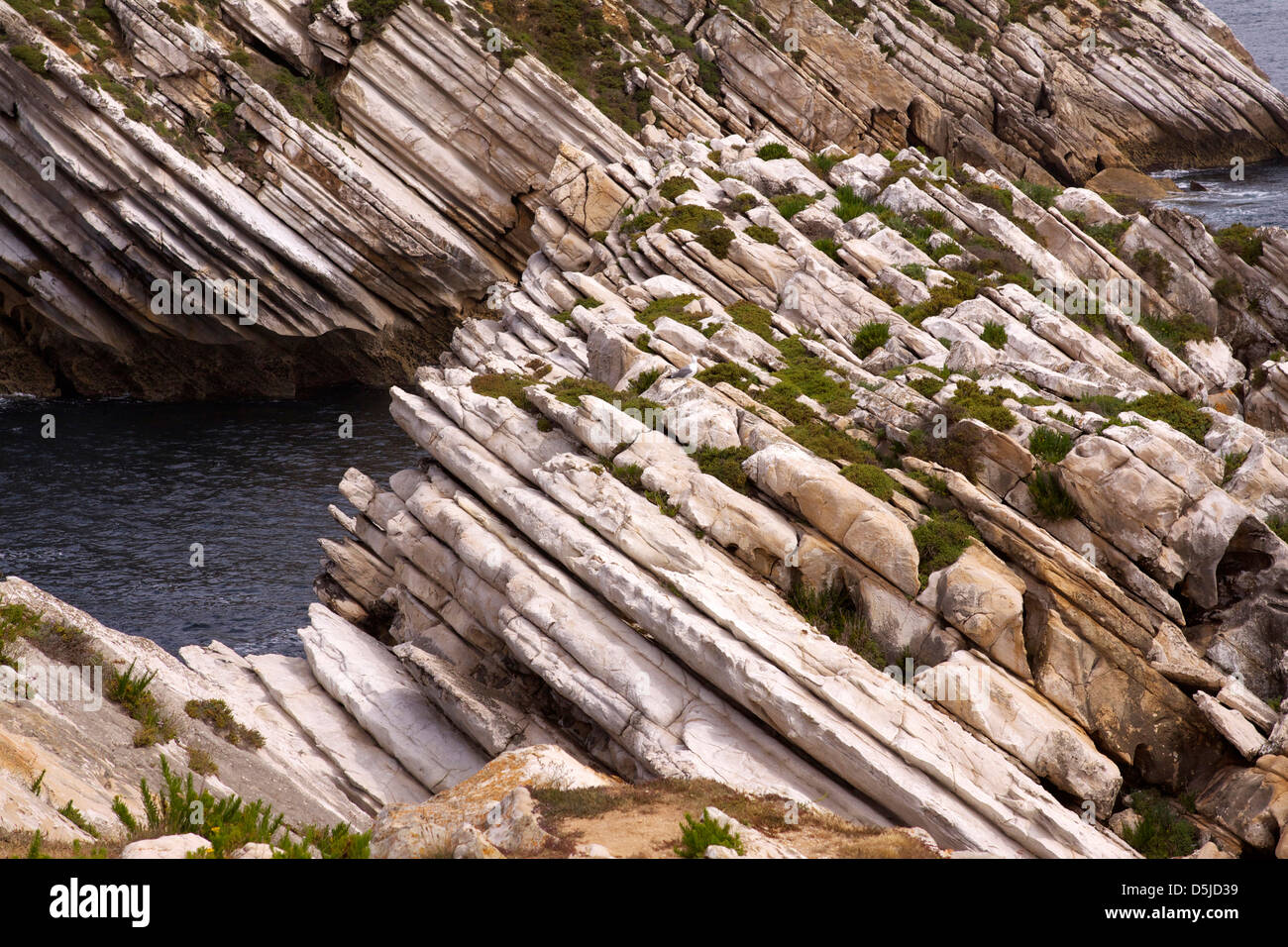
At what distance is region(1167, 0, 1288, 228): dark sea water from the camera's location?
235 ft

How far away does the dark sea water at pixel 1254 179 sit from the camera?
235 feet

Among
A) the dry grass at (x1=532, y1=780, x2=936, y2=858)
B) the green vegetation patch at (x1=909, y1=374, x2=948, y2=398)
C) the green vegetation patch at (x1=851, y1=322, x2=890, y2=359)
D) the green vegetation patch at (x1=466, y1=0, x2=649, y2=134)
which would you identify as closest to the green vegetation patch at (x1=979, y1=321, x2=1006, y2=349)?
the green vegetation patch at (x1=851, y1=322, x2=890, y2=359)

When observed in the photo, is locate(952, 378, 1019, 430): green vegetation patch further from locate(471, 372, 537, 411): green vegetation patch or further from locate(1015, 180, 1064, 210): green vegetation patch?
locate(1015, 180, 1064, 210): green vegetation patch

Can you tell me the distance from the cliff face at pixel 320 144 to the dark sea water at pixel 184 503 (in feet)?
13.6

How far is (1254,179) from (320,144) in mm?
71152

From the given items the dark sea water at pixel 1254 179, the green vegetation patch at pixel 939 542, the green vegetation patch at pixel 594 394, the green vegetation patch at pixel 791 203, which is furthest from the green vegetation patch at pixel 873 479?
the dark sea water at pixel 1254 179

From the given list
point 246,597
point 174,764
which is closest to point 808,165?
point 246,597

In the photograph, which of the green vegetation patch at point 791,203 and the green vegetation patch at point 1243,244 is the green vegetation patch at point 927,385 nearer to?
the green vegetation patch at point 791,203

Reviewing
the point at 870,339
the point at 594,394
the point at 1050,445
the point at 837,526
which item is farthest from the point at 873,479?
the point at 870,339

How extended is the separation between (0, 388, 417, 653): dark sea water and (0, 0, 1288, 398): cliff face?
163 inches

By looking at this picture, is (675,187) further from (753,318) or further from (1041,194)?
(1041,194)
